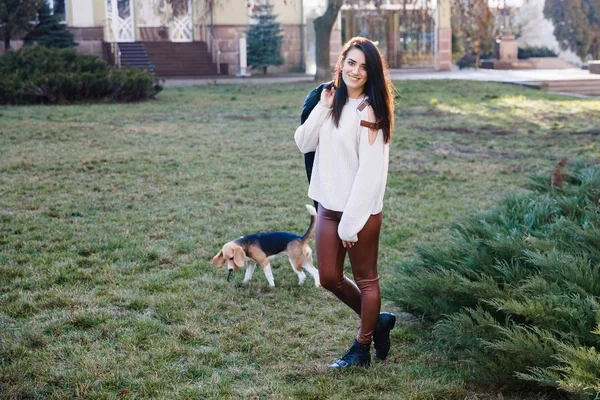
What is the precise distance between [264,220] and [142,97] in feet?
44.6

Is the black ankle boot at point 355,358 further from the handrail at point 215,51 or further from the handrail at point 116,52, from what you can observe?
the handrail at point 215,51

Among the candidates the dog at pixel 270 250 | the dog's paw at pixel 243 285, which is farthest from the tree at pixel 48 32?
the dog at pixel 270 250

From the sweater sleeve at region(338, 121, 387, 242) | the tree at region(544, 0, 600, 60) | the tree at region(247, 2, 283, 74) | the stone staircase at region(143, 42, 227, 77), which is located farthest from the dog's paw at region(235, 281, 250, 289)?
the tree at region(544, 0, 600, 60)

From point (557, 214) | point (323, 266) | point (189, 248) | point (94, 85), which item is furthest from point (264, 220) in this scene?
point (94, 85)

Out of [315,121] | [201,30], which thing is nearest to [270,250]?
[315,121]

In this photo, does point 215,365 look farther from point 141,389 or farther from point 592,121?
point 592,121

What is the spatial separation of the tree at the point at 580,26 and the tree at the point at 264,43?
A: 1823 cm

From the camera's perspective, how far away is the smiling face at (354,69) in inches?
164

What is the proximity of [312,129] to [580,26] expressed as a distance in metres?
44.2

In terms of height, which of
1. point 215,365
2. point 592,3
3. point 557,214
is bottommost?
point 215,365

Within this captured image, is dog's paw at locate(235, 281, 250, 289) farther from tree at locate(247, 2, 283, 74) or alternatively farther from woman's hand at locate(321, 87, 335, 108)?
tree at locate(247, 2, 283, 74)

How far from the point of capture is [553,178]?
6.93m

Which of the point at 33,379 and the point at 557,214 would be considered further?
the point at 557,214

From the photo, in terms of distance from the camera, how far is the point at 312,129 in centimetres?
431
